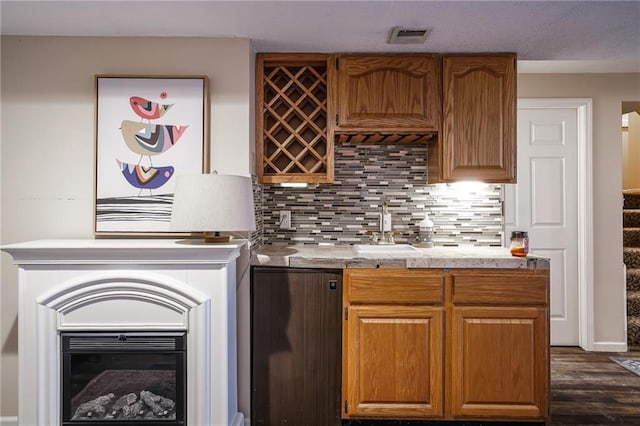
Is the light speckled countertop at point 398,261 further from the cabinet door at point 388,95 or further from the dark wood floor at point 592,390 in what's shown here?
the dark wood floor at point 592,390

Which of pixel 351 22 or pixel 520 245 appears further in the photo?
pixel 520 245

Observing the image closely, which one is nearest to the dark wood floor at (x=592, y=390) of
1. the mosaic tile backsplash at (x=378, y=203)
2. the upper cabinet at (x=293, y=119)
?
the mosaic tile backsplash at (x=378, y=203)

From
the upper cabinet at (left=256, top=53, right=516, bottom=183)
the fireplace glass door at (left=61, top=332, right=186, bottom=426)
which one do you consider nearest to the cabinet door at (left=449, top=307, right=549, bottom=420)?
the upper cabinet at (left=256, top=53, right=516, bottom=183)

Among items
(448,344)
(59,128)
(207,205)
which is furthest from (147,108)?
(448,344)

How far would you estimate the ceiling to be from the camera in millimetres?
1793

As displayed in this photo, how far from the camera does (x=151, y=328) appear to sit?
5.89ft

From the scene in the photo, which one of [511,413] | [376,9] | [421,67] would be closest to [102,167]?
→ [376,9]

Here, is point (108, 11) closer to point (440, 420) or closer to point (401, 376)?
point (401, 376)

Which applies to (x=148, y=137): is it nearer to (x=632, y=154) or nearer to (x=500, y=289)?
(x=500, y=289)

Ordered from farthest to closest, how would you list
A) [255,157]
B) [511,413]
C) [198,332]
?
[255,157], [511,413], [198,332]

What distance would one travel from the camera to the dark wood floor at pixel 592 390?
7.42 feet

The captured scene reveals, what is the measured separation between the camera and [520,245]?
2094mm

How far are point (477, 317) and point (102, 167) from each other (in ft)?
6.86

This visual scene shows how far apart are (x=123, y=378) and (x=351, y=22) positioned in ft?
6.65
